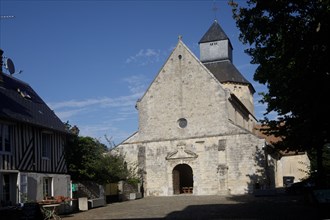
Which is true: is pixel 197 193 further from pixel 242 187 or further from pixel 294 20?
pixel 294 20

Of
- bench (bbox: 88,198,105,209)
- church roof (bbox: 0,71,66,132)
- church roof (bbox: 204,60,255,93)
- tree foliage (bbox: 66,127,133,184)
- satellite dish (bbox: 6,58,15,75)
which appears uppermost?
church roof (bbox: 204,60,255,93)

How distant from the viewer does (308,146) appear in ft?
60.3

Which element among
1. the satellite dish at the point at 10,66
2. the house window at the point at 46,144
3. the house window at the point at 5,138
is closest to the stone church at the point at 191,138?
the house window at the point at 46,144

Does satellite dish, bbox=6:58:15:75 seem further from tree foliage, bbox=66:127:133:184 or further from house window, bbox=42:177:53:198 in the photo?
house window, bbox=42:177:53:198

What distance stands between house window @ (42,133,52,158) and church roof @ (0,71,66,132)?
0.52 meters

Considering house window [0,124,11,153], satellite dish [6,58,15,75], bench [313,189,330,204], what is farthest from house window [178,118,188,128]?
bench [313,189,330,204]

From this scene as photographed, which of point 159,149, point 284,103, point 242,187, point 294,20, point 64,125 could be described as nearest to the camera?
point 294,20

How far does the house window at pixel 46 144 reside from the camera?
18109mm

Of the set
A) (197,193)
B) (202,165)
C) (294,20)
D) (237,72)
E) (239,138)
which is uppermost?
(237,72)

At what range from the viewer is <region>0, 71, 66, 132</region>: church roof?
627 inches

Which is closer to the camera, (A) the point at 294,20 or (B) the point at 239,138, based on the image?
(A) the point at 294,20

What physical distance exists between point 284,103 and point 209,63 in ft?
82.5

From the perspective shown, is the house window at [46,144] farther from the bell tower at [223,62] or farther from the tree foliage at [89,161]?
the bell tower at [223,62]

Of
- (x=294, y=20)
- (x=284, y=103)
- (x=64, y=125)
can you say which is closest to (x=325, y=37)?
(x=294, y=20)
